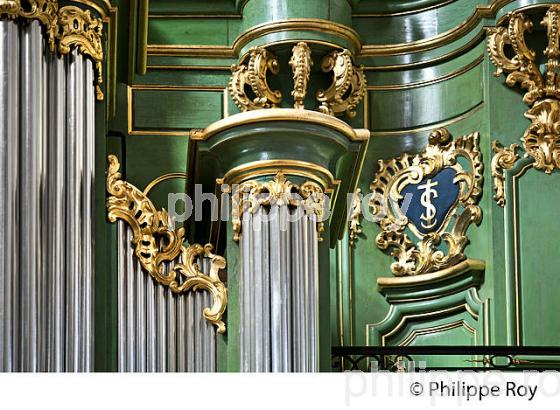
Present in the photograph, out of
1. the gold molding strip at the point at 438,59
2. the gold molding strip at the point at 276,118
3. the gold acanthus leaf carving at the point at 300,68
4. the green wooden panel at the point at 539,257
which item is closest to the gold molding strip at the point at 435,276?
the green wooden panel at the point at 539,257

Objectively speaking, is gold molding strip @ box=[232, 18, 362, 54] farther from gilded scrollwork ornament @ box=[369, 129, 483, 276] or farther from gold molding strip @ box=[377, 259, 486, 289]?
gold molding strip @ box=[377, 259, 486, 289]

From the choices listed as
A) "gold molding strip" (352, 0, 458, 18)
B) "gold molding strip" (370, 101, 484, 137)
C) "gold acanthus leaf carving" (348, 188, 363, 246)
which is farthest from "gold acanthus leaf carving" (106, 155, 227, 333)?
"gold molding strip" (352, 0, 458, 18)

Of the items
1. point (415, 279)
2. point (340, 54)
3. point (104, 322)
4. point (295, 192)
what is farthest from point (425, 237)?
point (104, 322)

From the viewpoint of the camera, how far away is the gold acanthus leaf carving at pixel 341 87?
12.9 metres

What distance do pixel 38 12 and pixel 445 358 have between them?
3.77m

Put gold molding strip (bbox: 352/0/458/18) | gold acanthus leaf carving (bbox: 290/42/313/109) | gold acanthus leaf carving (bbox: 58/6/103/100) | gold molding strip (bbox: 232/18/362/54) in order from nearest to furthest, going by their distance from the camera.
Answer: gold acanthus leaf carving (bbox: 58/6/103/100)
gold acanthus leaf carving (bbox: 290/42/313/109)
gold molding strip (bbox: 232/18/362/54)
gold molding strip (bbox: 352/0/458/18)

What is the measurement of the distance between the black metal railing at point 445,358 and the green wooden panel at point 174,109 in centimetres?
167

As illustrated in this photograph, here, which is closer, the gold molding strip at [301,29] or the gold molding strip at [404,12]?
the gold molding strip at [301,29]

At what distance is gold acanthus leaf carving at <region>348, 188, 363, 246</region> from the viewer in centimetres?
1309

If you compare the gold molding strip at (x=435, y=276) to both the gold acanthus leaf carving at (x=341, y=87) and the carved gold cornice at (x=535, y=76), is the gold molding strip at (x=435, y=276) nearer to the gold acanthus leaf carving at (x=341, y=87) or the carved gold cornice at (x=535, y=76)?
the carved gold cornice at (x=535, y=76)

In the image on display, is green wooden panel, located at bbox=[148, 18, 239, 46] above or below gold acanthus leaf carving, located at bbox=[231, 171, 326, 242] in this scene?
above

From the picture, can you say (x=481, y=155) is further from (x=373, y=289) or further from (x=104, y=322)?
(x=104, y=322)

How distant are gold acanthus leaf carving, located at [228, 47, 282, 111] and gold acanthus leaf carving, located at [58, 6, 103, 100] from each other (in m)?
2.57

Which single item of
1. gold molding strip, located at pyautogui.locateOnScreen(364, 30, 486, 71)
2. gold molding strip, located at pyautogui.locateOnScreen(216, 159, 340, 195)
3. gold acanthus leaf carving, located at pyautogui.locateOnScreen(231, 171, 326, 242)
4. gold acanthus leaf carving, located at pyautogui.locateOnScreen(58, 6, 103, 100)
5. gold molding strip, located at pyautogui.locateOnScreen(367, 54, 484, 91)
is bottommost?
gold acanthus leaf carving, located at pyautogui.locateOnScreen(231, 171, 326, 242)
